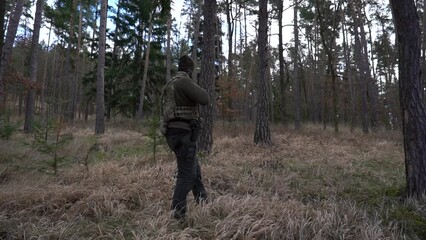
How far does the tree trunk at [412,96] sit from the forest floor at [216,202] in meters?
0.42

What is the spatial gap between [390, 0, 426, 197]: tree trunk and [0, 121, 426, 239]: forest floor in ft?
1.38

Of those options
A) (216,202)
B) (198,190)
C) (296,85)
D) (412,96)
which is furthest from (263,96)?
(296,85)

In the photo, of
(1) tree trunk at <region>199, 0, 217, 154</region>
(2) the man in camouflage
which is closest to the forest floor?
(2) the man in camouflage

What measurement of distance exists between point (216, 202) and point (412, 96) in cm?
320

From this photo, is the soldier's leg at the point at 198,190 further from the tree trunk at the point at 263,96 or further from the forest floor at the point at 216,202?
the tree trunk at the point at 263,96

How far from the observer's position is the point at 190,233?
3.51m

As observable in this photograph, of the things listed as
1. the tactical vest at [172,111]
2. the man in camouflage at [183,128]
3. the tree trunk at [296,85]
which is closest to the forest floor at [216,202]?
the man in camouflage at [183,128]

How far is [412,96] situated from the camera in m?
4.87

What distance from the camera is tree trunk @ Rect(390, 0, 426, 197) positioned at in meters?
4.87

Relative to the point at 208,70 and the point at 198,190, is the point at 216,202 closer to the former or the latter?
the point at 198,190

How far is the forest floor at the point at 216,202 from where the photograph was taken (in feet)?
11.7

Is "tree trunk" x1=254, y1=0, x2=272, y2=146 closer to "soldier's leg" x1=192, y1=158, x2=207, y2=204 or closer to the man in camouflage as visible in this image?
"soldier's leg" x1=192, y1=158, x2=207, y2=204

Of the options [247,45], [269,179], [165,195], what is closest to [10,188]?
[165,195]

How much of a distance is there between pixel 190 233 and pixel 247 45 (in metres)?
31.1
